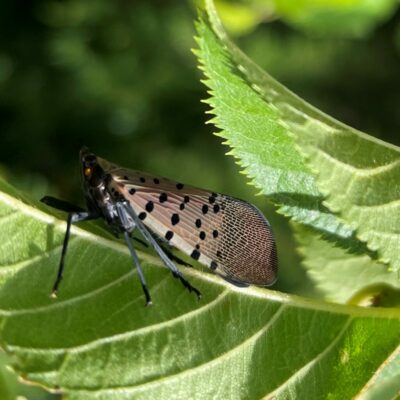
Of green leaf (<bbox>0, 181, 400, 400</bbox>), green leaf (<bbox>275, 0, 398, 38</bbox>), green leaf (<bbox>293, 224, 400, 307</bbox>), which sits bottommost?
green leaf (<bbox>0, 181, 400, 400</bbox>)

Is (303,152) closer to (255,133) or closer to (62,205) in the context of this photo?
(255,133)

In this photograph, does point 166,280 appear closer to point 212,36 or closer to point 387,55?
point 212,36

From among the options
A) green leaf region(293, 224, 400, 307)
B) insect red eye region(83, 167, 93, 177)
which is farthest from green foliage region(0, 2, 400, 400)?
insect red eye region(83, 167, 93, 177)

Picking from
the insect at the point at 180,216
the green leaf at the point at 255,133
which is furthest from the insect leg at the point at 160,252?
the green leaf at the point at 255,133

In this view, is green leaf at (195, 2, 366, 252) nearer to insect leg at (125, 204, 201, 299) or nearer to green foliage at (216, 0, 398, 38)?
insect leg at (125, 204, 201, 299)

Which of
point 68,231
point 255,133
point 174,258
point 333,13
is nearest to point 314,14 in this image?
point 333,13
